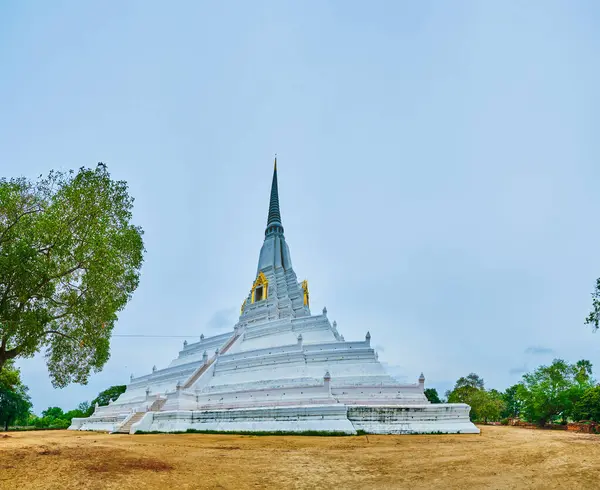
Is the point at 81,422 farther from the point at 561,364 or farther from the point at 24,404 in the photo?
the point at 561,364

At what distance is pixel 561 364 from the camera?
40.9 metres

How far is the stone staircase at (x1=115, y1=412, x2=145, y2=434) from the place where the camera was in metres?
25.7

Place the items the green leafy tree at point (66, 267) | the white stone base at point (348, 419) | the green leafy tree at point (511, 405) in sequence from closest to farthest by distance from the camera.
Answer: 1. the green leafy tree at point (66, 267)
2. the white stone base at point (348, 419)
3. the green leafy tree at point (511, 405)

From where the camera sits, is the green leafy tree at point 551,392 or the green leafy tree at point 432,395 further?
the green leafy tree at point 432,395

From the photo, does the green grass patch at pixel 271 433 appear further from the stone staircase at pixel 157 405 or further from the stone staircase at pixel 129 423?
the stone staircase at pixel 157 405

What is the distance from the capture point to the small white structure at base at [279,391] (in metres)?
21.6

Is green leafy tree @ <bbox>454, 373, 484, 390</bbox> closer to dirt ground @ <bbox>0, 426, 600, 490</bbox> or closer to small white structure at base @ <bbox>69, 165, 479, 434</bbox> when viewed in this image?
small white structure at base @ <bbox>69, 165, 479, 434</bbox>

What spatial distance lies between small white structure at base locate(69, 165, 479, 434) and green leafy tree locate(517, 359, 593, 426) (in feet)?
63.7

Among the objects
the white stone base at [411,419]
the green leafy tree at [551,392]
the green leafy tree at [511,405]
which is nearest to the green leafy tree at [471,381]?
the green leafy tree at [511,405]

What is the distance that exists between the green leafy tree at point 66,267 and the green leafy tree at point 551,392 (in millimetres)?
37882

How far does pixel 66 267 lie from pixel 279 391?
16.6 metres

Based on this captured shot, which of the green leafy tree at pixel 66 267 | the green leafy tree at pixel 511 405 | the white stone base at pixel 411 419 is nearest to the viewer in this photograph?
the green leafy tree at pixel 66 267

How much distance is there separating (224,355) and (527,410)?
99.6ft

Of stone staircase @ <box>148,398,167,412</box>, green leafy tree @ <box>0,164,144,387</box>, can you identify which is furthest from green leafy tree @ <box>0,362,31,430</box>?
green leafy tree @ <box>0,164,144,387</box>
